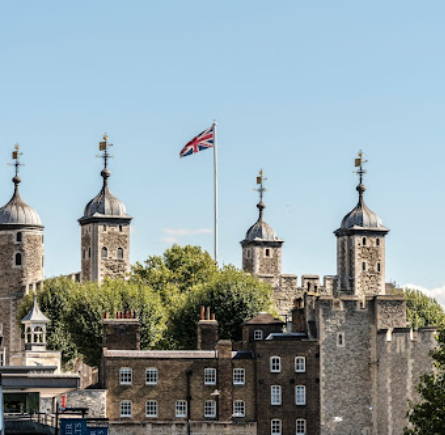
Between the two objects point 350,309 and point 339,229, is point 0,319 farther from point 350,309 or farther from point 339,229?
point 350,309

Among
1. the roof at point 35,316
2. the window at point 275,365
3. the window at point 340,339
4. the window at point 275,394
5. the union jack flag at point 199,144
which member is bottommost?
the window at point 275,394

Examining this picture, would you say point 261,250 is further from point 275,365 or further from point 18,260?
point 275,365

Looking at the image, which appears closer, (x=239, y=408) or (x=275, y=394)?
(x=239, y=408)

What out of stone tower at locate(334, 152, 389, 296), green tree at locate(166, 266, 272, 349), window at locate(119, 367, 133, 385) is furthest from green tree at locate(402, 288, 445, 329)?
window at locate(119, 367, 133, 385)

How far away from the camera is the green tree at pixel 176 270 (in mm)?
134625

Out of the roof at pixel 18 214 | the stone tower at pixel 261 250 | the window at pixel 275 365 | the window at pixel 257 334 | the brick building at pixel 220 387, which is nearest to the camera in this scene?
the brick building at pixel 220 387

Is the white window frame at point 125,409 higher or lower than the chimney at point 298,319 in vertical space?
lower

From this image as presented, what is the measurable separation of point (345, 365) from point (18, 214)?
1836 inches

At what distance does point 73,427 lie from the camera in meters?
72.6

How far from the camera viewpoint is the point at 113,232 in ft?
472

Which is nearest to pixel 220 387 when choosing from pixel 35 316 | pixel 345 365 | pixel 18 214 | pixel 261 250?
pixel 345 365

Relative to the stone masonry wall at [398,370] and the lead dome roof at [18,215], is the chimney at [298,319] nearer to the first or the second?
the stone masonry wall at [398,370]

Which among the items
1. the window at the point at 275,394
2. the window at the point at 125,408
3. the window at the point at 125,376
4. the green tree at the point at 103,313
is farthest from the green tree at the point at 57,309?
the window at the point at 275,394

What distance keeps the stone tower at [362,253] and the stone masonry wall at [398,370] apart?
45.5m
